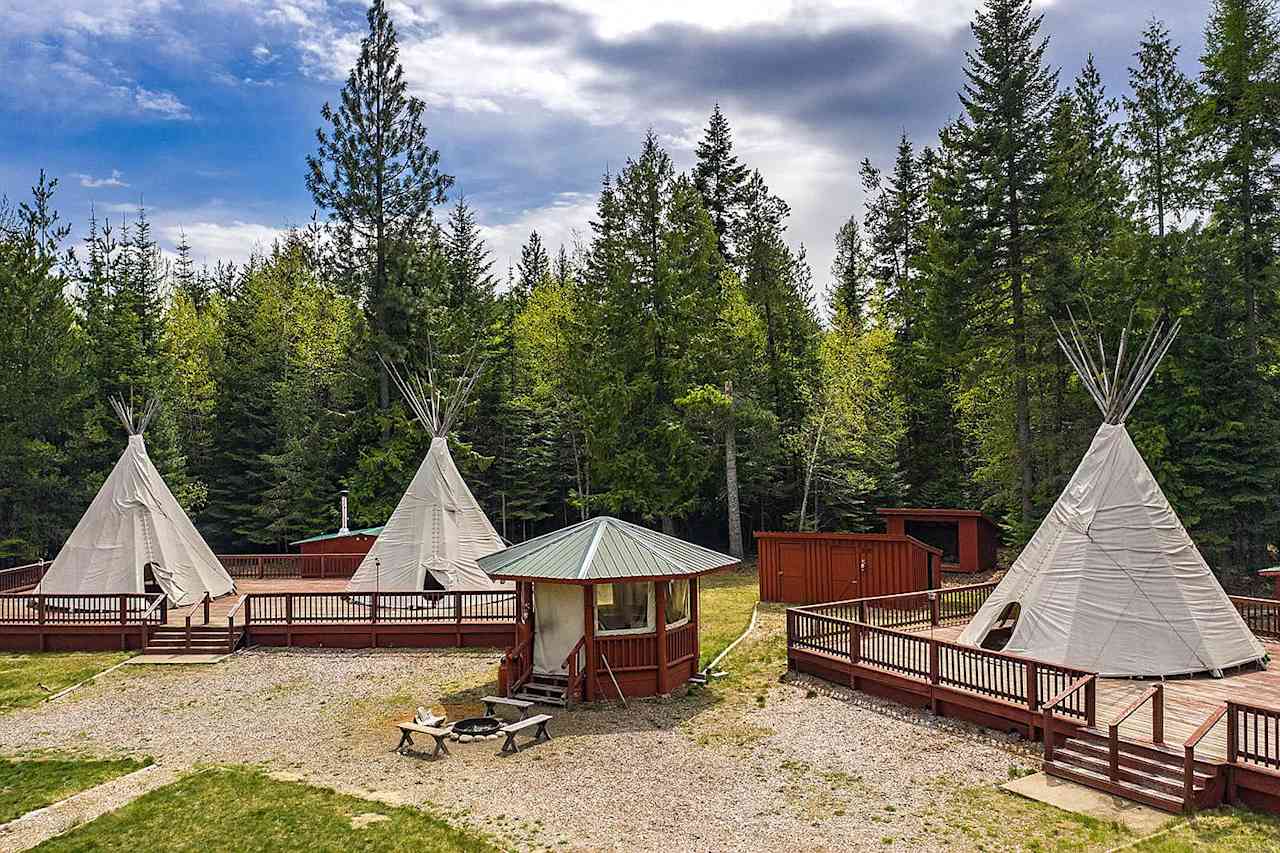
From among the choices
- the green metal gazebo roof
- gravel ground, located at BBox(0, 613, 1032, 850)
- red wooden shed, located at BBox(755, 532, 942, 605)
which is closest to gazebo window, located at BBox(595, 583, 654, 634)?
the green metal gazebo roof

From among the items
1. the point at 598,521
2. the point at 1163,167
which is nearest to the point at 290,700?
the point at 598,521

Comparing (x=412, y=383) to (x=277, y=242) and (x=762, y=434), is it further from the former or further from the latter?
(x=277, y=242)

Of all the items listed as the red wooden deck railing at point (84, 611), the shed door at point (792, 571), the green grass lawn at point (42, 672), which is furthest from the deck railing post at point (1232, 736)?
the red wooden deck railing at point (84, 611)

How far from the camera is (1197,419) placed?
70.5ft

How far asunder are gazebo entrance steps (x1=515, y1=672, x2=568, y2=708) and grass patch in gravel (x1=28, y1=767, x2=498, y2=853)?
4.21m

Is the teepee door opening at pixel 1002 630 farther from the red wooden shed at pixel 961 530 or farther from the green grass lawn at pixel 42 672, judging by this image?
the green grass lawn at pixel 42 672

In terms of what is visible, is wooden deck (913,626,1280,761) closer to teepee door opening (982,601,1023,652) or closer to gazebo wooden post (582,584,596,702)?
teepee door opening (982,601,1023,652)

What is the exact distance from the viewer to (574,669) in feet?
45.4

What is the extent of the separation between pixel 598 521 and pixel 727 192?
81.0 feet

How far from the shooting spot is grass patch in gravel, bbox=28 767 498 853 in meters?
8.60

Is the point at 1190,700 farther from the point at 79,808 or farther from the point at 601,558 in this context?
the point at 79,808

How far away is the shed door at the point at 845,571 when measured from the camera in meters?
21.7

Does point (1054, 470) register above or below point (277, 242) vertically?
below

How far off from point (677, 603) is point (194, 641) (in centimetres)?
1041
